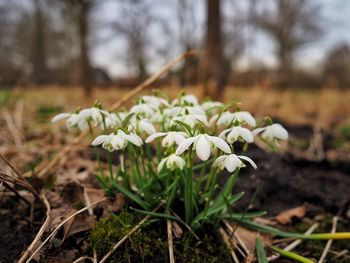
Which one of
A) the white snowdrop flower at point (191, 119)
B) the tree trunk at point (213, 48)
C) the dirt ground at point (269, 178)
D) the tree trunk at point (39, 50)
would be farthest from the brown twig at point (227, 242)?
the tree trunk at point (39, 50)

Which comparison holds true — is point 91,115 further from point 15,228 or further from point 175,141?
point 15,228

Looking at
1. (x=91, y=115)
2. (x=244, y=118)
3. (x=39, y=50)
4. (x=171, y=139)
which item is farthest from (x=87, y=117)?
(x=39, y=50)

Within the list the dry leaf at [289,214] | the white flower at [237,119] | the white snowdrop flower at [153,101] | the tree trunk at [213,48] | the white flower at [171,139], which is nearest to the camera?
the white flower at [171,139]

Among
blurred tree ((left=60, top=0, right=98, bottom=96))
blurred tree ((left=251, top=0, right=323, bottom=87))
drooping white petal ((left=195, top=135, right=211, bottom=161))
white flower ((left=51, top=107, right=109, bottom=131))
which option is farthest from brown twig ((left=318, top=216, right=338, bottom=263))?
blurred tree ((left=251, top=0, right=323, bottom=87))

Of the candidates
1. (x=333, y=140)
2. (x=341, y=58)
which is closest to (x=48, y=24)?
(x=341, y=58)

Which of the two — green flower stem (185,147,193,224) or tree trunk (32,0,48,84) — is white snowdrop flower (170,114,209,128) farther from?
tree trunk (32,0,48,84)

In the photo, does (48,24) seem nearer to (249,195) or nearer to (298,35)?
(298,35)

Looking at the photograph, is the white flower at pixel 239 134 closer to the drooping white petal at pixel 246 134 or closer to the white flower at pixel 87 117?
the drooping white petal at pixel 246 134
